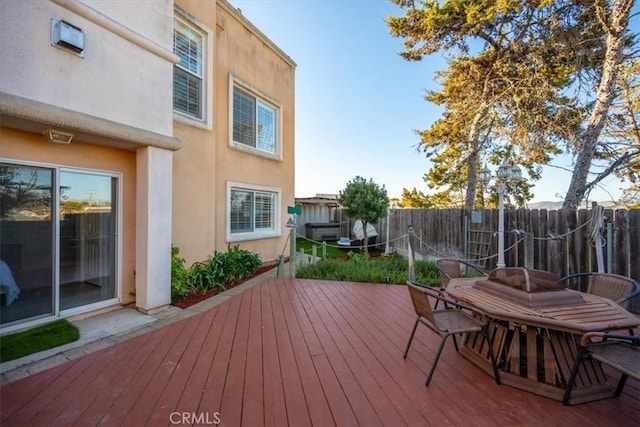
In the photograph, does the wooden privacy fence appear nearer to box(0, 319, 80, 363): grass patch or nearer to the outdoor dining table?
the outdoor dining table

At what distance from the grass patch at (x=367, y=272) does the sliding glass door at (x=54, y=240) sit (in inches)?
161

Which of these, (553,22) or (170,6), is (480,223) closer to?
(553,22)

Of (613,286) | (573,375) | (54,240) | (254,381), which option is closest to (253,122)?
(54,240)

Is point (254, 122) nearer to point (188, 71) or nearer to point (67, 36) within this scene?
point (188, 71)

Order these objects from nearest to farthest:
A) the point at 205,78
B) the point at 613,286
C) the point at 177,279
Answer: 1. the point at 613,286
2. the point at 177,279
3. the point at 205,78

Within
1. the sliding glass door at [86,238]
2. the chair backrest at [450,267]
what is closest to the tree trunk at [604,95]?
the chair backrest at [450,267]

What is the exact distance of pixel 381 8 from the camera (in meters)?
9.88

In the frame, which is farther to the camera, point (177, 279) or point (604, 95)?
point (604, 95)

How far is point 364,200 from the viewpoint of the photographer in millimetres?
9922

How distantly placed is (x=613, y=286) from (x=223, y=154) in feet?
25.0

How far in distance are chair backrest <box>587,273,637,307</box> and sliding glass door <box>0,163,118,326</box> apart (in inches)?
270

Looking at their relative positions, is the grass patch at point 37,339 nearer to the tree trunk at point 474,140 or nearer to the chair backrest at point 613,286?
the chair backrest at point 613,286

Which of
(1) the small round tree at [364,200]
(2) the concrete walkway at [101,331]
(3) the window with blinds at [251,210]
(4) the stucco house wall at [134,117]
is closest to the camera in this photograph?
(2) the concrete walkway at [101,331]

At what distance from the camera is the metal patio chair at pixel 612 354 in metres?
2.15
